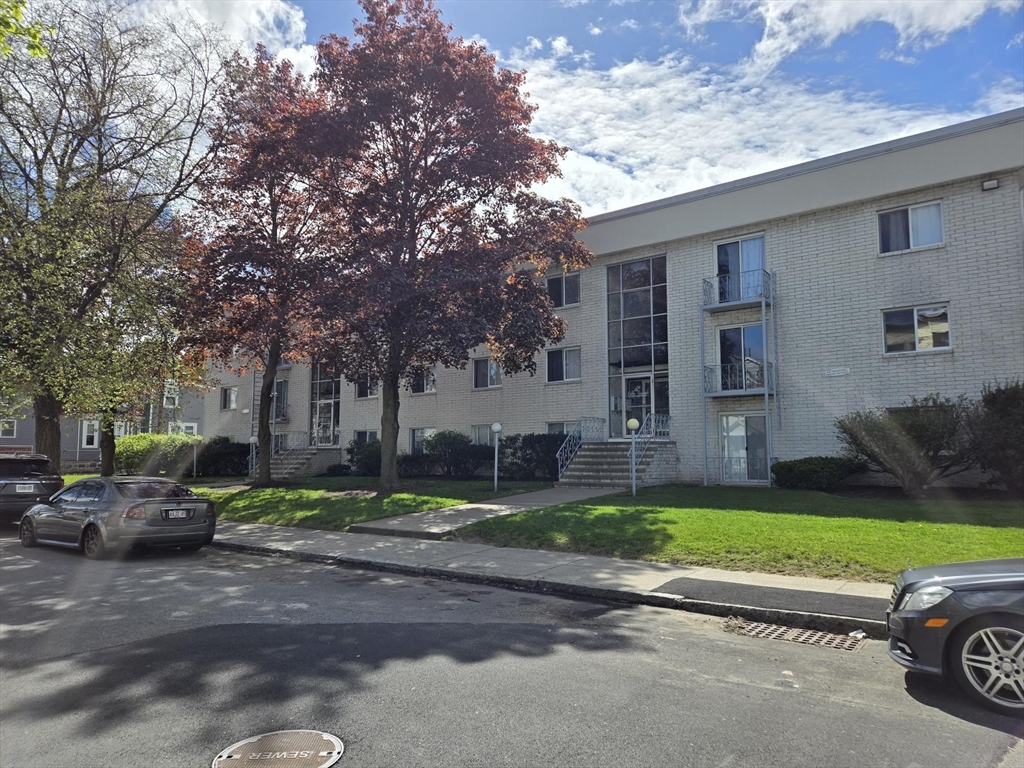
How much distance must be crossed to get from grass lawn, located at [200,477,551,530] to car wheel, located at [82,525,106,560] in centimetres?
452

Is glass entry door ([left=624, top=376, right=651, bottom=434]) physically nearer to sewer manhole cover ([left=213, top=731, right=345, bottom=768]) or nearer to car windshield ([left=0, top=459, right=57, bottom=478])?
car windshield ([left=0, top=459, right=57, bottom=478])

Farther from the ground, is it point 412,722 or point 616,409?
point 616,409

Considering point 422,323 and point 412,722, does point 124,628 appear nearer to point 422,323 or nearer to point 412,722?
point 412,722

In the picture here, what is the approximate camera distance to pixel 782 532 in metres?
11.2

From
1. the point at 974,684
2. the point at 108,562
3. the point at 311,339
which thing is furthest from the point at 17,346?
the point at 974,684

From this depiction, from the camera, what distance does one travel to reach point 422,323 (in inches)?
671

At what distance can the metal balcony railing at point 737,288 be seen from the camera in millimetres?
20766

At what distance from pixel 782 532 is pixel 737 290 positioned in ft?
39.6

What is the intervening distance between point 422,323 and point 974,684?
45.6ft

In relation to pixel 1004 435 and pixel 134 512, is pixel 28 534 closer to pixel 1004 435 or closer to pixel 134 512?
pixel 134 512

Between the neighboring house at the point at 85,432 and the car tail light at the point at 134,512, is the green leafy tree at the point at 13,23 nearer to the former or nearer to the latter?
the car tail light at the point at 134,512

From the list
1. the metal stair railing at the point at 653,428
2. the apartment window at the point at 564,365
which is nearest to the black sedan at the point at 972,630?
the metal stair railing at the point at 653,428

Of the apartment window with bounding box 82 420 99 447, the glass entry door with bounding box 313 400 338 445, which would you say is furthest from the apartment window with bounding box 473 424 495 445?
the apartment window with bounding box 82 420 99 447

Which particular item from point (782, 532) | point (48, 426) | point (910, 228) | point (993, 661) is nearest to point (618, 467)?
point (782, 532)
